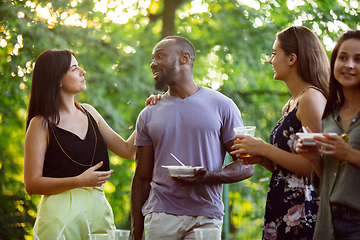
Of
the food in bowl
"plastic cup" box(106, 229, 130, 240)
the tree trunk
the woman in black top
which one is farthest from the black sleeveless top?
the tree trunk

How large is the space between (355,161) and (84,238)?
178cm

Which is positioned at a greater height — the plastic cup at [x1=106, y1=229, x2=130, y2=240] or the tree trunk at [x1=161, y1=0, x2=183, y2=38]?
the tree trunk at [x1=161, y1=0, x2=183, y2=38]

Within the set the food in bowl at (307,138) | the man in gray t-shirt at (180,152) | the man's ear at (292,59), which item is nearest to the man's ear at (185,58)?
the man in gray t-shirt at (180,152)

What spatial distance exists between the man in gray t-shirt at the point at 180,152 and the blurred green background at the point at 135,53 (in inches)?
104

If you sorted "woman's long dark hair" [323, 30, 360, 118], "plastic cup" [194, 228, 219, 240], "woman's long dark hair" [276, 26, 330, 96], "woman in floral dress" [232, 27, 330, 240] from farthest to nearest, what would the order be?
1. "woman's long dark hair" [276, 26, 330, 96]
2. "woman in floral dress" [232, 27, 330, 240]
3. "woman's long dark hair" [323, 30, 360, 118]
4. "plastic cup" [194, 228, 219, 240]

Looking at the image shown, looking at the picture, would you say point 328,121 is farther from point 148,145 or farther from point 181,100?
point 148,145

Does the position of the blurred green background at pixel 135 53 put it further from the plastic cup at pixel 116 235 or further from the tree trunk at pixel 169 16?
the plastic cup at pixel 116 235

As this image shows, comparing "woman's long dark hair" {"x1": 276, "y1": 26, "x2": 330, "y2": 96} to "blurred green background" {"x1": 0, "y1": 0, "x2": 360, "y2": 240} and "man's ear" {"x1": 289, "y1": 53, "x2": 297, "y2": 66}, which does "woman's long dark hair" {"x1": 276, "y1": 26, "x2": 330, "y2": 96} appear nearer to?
"man's ear" {"x1": 289, "y1": 53, "x2": 297, "y2": 66}

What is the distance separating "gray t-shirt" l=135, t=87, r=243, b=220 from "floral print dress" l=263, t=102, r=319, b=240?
18.2 inches

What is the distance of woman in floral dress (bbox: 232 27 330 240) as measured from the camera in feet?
6.43

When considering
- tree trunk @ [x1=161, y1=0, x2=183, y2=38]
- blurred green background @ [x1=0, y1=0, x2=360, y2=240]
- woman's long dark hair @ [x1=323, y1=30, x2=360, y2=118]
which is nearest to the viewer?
woman's long dark hair @ [x1=323, y1=30, x2=360, y2=118]

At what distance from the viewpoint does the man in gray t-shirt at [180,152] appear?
243 cm

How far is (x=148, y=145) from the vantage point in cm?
267

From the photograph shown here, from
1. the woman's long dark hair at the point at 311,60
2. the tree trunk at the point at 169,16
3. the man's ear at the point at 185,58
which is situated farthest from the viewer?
the tree trunk at the point at 169,16
